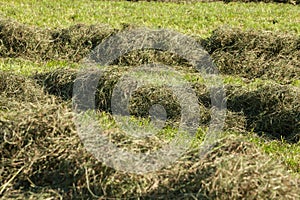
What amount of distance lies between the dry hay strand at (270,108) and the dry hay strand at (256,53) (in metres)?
1.41

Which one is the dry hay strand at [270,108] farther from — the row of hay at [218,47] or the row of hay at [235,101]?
the row of hay at [218,47]

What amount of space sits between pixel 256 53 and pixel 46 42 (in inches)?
128

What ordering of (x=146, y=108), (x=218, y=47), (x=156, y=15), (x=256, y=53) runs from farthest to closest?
(x=156, y=15), (x=218, y=47), (x=256, y=53), (x=146, y=108)

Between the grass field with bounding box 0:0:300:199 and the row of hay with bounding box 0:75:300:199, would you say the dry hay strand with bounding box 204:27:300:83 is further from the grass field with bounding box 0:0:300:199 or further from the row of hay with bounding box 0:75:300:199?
the row of hay with bounding box 0:75:300:199

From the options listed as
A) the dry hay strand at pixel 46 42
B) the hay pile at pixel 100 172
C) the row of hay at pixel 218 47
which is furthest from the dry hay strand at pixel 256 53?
the hay pile at pixel 100 172

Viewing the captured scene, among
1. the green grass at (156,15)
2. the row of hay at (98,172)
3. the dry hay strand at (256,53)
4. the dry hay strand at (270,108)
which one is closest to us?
the row of hay at (98,172)

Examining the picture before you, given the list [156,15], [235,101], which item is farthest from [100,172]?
[156,15]

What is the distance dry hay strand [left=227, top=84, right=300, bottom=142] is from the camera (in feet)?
22.0

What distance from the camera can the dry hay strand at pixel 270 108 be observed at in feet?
22.0

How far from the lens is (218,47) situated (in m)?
9.27

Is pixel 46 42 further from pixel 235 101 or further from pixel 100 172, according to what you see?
pixel 100 172

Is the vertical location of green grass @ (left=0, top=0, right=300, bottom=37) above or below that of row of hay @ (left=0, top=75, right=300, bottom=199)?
below

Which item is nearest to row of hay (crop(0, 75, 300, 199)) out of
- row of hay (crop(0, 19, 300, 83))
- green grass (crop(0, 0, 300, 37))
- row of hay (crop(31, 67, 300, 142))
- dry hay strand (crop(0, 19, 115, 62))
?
row of hay (crop(31, 67, 300, 142))

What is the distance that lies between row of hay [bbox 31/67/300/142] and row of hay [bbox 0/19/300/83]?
4.89 ft
